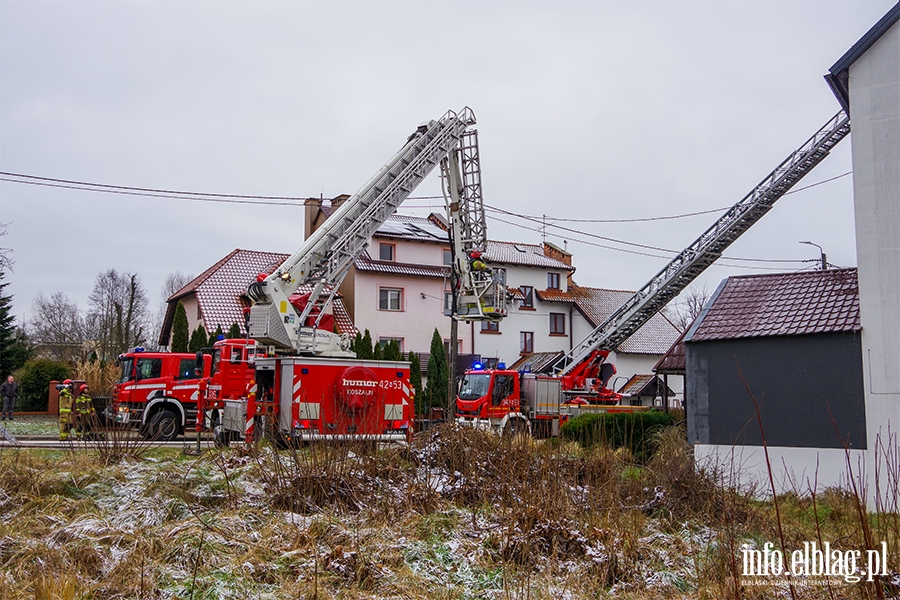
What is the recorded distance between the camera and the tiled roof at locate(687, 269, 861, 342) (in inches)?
523

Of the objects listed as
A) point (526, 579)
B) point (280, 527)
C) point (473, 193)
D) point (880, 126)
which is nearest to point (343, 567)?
point (280, 527)

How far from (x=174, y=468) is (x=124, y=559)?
9.08 ft

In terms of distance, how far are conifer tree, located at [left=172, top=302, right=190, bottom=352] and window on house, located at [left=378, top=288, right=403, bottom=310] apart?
363 inches

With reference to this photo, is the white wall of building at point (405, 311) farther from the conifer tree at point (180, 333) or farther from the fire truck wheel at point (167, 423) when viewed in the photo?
the fire truck wheel at point (167, 423)

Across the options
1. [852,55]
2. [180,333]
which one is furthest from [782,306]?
[180,333]

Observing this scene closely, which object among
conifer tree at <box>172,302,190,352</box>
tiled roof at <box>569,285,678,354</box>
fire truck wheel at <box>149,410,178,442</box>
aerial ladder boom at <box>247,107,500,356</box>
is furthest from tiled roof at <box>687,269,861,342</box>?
tiled roof at <box>569,285,678,354</box>

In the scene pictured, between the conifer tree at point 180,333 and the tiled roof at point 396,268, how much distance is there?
8236mm

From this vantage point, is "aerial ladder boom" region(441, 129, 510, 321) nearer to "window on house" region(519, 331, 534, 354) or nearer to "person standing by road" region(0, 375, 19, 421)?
"person standing by road" region(0, 375, 19, 421)

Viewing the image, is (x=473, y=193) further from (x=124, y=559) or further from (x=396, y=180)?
(x=124, y=559)

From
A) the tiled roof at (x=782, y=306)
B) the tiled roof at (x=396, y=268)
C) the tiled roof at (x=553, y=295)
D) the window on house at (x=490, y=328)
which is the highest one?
the tiled roof at (x=396, y=268)

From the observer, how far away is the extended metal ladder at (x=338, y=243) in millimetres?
16906

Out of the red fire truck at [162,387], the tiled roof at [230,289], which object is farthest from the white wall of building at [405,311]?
the red fire truck at [162,387]

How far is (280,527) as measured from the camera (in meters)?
7.57

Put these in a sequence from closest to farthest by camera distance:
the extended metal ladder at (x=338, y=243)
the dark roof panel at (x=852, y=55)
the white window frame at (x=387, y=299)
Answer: the dark roof panel at (x=852, y=55)
the extended metal ladder at (x=338, y=243)
the white window frame at (x=387, y=299)
